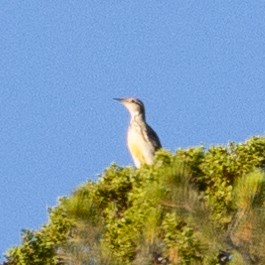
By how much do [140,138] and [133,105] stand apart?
1.66 m

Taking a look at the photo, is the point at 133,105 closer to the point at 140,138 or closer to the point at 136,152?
the point at 140,138

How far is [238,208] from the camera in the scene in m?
13.0

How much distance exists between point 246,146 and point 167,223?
6.15 metres

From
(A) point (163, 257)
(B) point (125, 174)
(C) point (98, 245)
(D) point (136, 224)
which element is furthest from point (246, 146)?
(C) point (98, 245)

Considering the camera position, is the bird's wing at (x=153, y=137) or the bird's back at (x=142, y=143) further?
the bird's wing at (x=153, y=137)

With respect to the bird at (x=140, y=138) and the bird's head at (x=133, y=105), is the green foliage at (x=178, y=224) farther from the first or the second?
the bird's head at (x=133, y=105)

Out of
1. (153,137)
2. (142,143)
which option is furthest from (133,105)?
(142,143)

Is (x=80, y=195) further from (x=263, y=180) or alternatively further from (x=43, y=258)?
(x=43, y=258)

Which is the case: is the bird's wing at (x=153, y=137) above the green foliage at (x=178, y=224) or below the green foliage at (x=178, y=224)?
above

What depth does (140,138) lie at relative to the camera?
75.8 ft

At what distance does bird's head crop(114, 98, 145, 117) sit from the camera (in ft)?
80.0

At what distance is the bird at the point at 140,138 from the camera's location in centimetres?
2266

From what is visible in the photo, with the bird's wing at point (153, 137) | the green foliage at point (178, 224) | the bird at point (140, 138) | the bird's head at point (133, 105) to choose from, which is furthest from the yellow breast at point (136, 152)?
the green foliage at point (178, 224)

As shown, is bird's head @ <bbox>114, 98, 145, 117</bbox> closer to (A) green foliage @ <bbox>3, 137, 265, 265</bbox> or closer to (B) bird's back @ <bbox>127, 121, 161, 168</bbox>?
(B) bird's back @ <bbox>127, 121, 161, 168</bbox>
